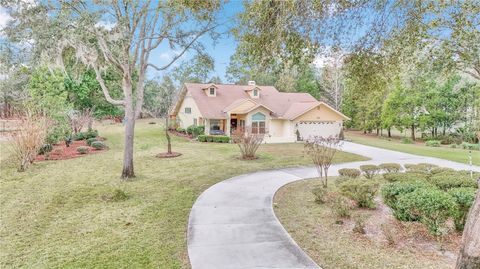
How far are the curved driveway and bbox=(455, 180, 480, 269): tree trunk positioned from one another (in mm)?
2261

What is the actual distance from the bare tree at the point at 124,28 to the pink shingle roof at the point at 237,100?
15.6 meters

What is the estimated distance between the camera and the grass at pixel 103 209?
20.0 ft

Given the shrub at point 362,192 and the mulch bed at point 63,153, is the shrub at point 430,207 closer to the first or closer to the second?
the shrub at point 362,192

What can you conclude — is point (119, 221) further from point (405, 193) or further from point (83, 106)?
point (83, 106)

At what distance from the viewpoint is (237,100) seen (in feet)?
101

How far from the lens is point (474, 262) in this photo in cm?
396

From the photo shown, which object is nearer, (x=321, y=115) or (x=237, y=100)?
A: (x=321, y=115)

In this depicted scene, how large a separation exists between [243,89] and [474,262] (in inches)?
1180

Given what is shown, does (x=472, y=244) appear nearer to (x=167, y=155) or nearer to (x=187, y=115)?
(x=167, y=155)

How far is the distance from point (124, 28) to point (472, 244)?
11.1 m

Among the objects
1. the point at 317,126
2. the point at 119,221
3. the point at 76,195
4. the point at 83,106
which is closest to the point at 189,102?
the point at 83,106

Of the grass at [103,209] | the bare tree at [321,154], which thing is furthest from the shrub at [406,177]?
the grass at [103,209]

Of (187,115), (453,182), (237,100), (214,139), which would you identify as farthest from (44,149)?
(453,182)

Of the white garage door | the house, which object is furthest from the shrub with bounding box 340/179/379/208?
the white garage door
